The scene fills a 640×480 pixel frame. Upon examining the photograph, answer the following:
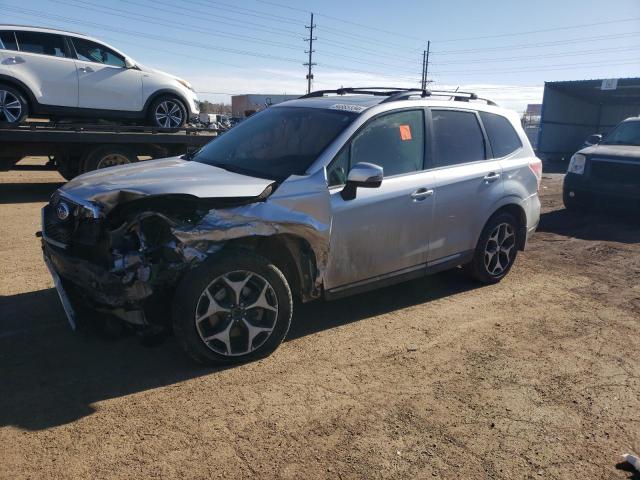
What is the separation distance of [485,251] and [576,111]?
21555 mm

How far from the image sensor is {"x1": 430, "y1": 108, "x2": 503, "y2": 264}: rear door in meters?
4.67

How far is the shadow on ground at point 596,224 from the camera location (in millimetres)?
8117

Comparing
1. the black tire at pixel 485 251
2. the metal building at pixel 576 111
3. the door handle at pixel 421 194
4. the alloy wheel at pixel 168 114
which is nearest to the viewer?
the door handle at pixel 421 194

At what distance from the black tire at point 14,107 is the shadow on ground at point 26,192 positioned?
1442 millimetres

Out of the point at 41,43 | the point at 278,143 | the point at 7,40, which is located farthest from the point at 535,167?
the point at 7,40

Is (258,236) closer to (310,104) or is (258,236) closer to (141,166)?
(141,166)

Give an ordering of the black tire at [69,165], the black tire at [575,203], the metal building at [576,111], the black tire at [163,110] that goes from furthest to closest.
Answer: the metal building at [576,111], the black tire at [163,110], the black tire at [575,203], the black tire at [69,165]

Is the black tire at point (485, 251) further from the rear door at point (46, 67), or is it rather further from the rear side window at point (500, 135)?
the rear door at point (46, 67)

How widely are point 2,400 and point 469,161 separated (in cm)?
423

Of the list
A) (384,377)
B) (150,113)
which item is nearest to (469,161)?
(384,377)

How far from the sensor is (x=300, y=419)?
3016 millimetres

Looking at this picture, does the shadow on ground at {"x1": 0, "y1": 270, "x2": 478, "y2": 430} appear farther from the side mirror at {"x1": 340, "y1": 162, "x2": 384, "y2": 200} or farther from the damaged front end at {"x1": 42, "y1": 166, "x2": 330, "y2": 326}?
the side mirror at {"x1": 340, "y1": 162, "x2": 384, "y2": 200}

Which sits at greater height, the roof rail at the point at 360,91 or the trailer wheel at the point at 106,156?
the roof rail at the point at 360,91

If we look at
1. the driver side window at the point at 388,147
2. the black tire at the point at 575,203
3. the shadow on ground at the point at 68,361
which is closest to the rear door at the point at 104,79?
the shadow on ground at the point at 68,361
